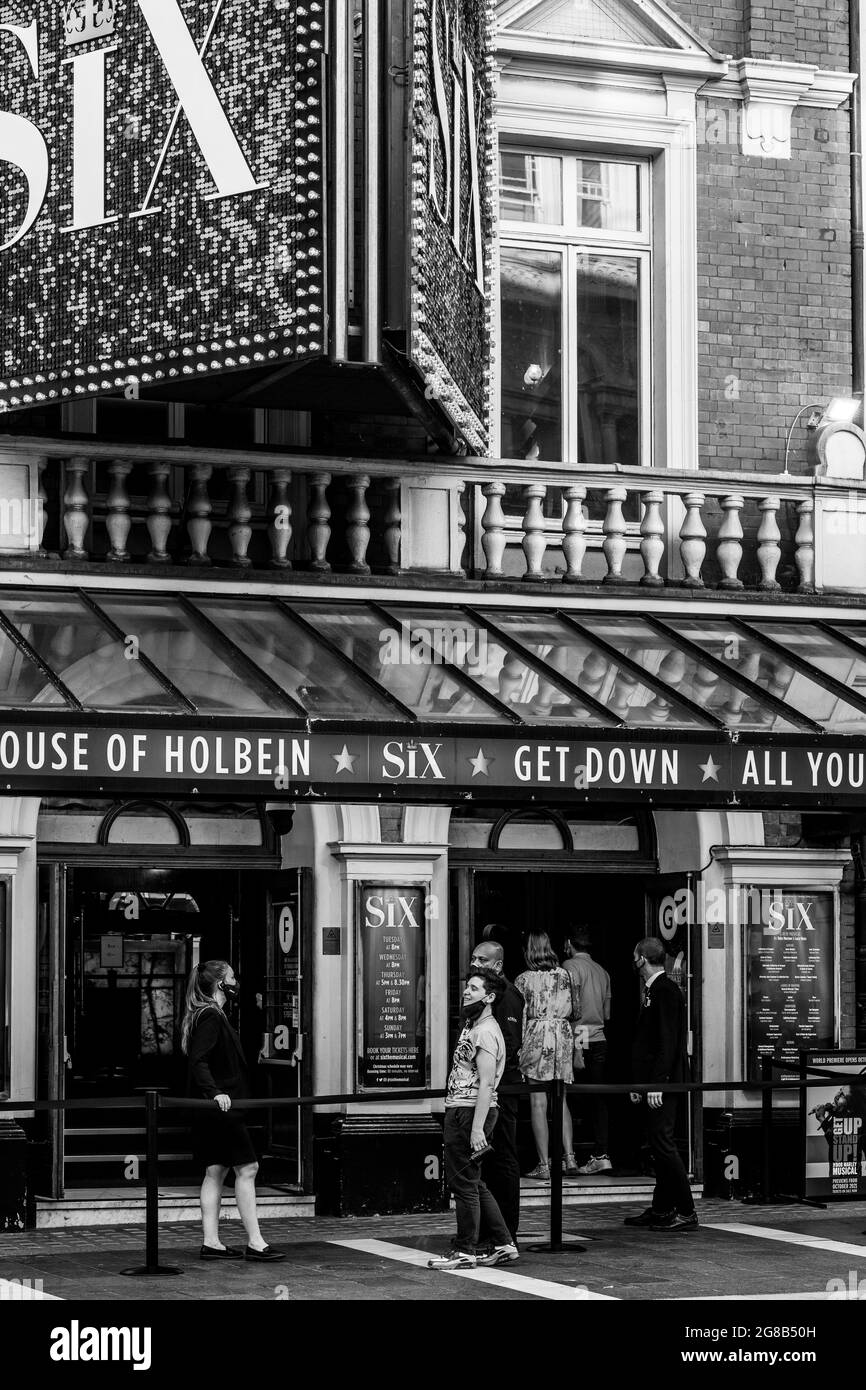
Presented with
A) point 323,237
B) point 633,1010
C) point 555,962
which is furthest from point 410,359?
point 633,1010

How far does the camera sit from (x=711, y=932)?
611 inches

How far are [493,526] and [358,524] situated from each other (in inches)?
39.2

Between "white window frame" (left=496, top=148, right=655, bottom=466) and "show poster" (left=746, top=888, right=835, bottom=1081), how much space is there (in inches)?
131

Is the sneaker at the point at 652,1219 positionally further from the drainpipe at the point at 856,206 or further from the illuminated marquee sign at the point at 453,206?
the drainpipe at the point at 856,206

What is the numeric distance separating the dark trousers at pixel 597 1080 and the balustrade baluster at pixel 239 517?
4.33 metres

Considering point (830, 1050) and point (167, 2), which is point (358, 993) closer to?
point (830, 1050)

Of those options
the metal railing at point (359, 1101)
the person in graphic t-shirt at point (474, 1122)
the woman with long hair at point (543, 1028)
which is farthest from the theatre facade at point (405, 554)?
the metal railing at point (359, 1101)

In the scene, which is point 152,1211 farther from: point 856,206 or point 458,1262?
point 856,206

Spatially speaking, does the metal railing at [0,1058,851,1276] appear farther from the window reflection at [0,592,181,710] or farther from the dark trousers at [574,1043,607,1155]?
the window reflection at [0,592,181,710]

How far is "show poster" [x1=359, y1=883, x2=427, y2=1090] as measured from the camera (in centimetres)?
1446

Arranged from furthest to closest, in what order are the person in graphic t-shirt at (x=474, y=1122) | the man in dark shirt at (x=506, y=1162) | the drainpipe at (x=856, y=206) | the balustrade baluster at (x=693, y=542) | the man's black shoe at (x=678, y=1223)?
1. the drainpipe at (x=856, y=206)
2. the balustrade baluster at (x=693, y=542)
3. the man's black shoe at (x=678, y=1223)
4. the man in dark shirt at (x=506, y=1162)
5. the person in graphic t-shirt at (x=474, y=1122)

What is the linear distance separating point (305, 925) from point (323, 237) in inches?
184

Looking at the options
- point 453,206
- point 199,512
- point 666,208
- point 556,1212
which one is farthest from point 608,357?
point 556,1212

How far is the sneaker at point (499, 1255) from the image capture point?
39.2 feet
